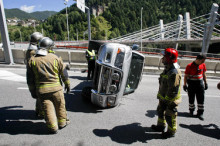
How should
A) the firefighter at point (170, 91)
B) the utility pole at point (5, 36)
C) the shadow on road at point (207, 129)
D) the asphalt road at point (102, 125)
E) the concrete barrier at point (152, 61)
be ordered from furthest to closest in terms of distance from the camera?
the concrete barrier at point (152, 61) → the utility pole at point (5, 36) → the shadow on road at point (207, 129) → the asphalt road at point (102, 125) → the firefighter at point (170, 91)

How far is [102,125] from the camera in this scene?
3.62 m

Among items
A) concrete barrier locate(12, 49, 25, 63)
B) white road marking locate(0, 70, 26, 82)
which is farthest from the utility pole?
white road marking locate(0, 70, 26, 82)

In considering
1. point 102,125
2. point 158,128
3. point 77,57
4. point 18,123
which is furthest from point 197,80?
point 77,57

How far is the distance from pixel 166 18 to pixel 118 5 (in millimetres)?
43920

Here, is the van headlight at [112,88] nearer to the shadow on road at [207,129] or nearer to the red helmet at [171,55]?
the red helmet at [171,55]

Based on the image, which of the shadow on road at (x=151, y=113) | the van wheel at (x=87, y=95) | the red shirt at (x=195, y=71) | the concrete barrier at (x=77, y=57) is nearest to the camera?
the red shirt at (x=195, y=71)

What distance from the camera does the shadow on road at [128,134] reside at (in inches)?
126

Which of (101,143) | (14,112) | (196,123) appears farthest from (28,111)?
(196,123)

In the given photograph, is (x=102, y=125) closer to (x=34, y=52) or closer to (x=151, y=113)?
(x=151, y=113)

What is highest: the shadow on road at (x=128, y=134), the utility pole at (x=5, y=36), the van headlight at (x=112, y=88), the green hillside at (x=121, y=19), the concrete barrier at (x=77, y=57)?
the green hillside at (x=121, y=19)

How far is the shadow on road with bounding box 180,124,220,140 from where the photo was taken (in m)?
3.49

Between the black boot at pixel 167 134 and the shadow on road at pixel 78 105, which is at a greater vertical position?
the shadow on road at pixel 78 105

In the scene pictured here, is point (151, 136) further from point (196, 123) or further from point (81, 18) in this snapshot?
point (81, 18)

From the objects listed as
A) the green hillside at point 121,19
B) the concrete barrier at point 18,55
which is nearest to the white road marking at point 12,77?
the concrete barrier at point 18,55
